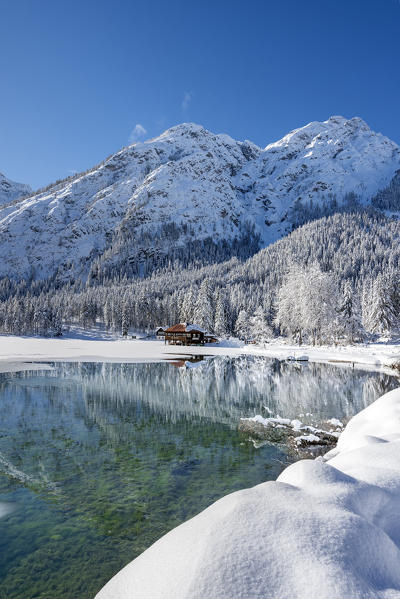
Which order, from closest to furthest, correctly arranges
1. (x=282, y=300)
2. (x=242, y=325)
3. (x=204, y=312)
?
(x=282, y=300) < (x=204, y=312) < (x=242, y=325)

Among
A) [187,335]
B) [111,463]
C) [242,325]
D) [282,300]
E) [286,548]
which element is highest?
[282,300]

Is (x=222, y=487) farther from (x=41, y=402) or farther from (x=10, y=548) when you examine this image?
(x=41, y=402)

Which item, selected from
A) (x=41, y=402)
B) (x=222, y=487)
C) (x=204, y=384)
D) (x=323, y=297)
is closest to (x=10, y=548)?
(x=222, y=487)

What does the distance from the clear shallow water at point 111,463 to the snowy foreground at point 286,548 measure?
3302 millimetres

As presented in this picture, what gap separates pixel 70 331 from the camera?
110m

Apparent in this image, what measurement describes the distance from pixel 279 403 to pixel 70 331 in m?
103

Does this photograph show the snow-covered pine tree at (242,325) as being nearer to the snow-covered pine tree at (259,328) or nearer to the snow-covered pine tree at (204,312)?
the snow-covered pine tree at (259,328)

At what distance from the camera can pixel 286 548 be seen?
3.34 meters

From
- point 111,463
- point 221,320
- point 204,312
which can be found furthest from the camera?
point 221,320

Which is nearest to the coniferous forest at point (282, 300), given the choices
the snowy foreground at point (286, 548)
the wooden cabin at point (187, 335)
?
the wooden cabin at point (187, 335)

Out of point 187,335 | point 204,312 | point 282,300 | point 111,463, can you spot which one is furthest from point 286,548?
point 204,312

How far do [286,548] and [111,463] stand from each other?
9.21 metres

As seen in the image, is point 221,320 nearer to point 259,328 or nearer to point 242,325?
point 242,325

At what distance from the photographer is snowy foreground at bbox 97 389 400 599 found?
2.97m
